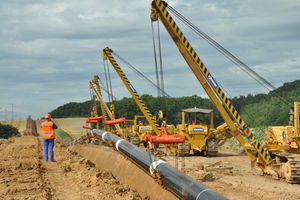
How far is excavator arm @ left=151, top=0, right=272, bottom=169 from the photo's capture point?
1284 cm

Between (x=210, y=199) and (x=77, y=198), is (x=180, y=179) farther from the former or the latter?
(x=77, y=198)

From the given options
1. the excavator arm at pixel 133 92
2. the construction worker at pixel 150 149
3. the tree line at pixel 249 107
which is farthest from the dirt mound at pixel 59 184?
the tree line at pixel 249 107

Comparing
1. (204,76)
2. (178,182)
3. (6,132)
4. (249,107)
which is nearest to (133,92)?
(204,76)

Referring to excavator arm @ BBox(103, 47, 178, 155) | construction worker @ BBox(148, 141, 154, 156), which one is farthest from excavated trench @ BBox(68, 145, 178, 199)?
excavator arm @ BBox(103, 47, 178, 155)

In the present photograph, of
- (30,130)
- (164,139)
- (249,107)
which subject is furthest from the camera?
(249,107)

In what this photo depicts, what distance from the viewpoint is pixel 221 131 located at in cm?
2025

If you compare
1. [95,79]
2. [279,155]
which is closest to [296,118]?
[279,155]

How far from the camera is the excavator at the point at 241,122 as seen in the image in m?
12.6

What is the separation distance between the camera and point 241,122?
13141 millimetres

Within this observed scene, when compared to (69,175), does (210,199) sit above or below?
above

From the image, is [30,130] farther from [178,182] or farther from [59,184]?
[178,182]

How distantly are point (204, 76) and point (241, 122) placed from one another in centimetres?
236

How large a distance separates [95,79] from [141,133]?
15.9 m

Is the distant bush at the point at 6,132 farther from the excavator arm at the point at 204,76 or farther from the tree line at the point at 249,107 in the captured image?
the excavator arm at the point at 204,76
